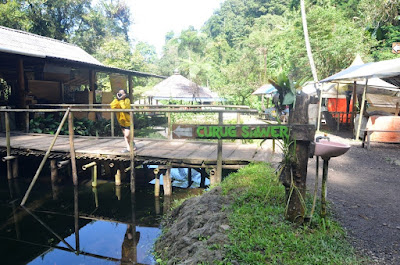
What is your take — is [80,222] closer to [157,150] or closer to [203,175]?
[157,150]

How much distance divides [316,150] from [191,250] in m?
1.88

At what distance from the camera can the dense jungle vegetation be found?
1700 centimetres

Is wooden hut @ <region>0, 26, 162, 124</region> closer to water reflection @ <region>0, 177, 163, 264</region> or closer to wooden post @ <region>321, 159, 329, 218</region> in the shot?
water reflection @ <region>0, 177, 163, 264</region>

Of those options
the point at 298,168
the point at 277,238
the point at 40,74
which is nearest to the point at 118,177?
the point at 277,238

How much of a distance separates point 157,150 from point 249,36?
26.2 metres

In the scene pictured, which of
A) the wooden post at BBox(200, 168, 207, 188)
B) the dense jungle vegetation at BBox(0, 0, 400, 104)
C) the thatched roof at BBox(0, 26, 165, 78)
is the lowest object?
the wooden post at BBox(200, 168, 207, 188)

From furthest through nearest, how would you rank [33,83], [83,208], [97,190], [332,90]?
[332,90] < [33,83] < [97,190] < [83,208]

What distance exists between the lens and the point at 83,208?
648cm

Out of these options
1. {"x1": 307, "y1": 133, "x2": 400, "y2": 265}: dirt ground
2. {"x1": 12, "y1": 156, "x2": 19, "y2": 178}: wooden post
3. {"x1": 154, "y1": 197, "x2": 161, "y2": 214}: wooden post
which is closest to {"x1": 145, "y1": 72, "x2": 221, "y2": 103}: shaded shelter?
{"x1": 12, "y1": 156, "x2": 19, "y2": 178}: wooden post

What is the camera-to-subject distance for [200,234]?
357 cm

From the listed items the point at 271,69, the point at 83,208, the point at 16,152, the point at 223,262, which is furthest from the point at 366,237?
the point at 271,69

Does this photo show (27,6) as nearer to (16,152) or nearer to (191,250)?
(16,152)

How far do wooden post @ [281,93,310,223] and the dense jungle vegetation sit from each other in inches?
17.8

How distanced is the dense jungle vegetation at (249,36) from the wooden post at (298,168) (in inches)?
17.8
